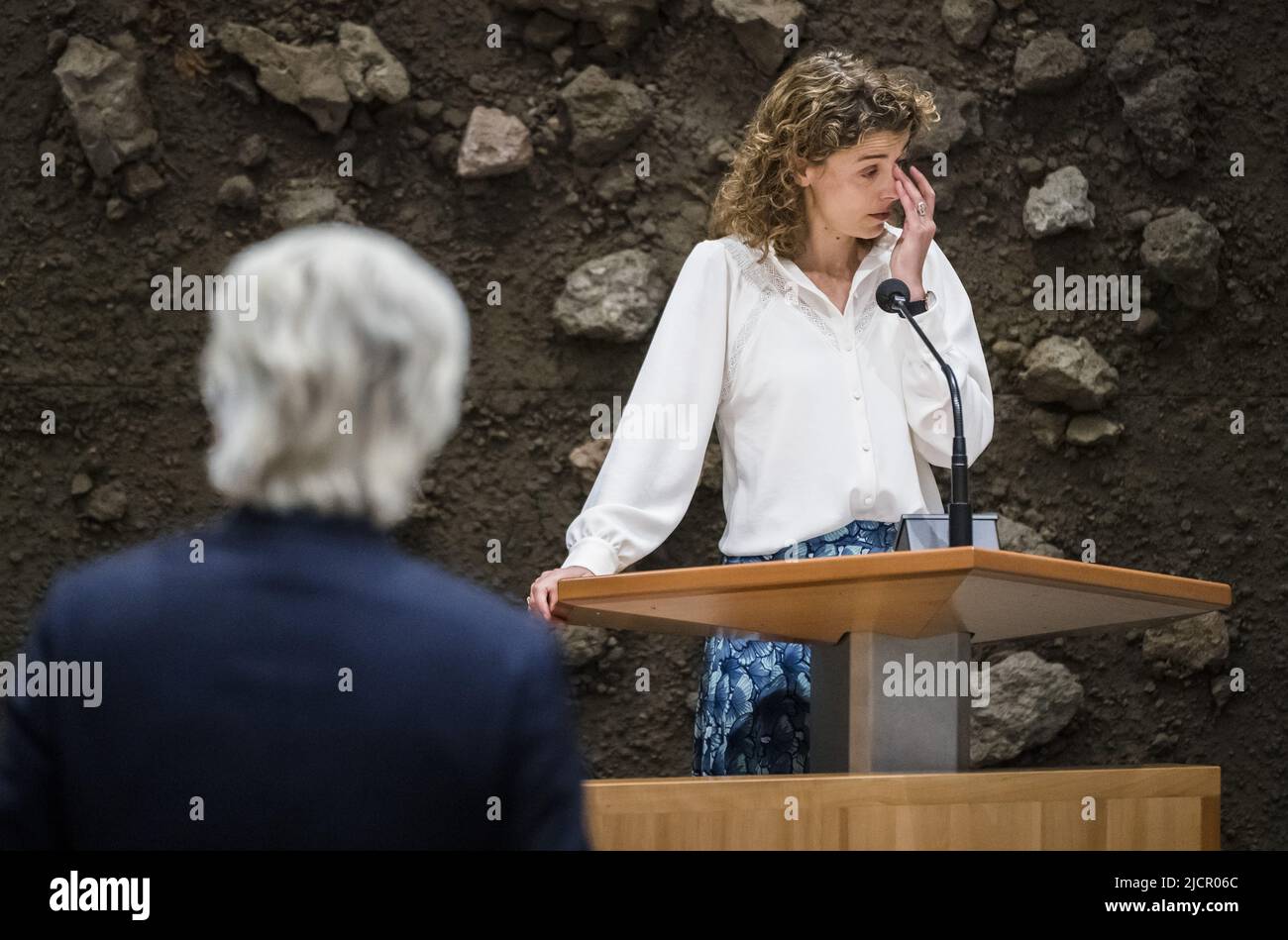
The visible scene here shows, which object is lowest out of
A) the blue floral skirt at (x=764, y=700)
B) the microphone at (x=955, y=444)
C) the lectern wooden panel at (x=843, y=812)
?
the lectern wooden panel at (x=843, y=812)

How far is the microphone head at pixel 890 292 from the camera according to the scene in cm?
219

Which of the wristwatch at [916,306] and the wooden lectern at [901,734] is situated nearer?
the wooden lectern at [901,734]

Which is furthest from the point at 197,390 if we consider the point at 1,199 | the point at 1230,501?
the point at 1230,501

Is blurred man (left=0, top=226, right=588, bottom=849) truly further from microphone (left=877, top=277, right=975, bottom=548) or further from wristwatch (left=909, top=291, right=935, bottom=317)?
wristwatch (left=909, top=291, right=935, bottom=317)

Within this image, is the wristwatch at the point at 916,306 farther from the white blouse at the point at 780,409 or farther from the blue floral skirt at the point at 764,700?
the blue floral skirt at the point at 764,700

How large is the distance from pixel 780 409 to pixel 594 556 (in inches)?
15.1

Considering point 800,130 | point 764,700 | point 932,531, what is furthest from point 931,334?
point 764,700

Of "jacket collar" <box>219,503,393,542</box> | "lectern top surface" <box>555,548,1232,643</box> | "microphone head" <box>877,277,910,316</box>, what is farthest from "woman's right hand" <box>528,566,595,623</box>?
"jacket collar" <box>219,503,393,542</box>

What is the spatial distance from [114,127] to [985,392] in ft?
8.02

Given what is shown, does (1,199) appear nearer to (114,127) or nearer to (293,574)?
(114,127)

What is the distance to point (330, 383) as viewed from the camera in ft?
3.18

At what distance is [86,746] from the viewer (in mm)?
962

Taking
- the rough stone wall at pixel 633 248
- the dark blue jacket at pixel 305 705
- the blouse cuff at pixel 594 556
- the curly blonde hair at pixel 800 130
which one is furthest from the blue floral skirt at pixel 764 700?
the rough stone wall at pixel 633 248

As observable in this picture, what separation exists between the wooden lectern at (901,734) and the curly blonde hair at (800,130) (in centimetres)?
83
